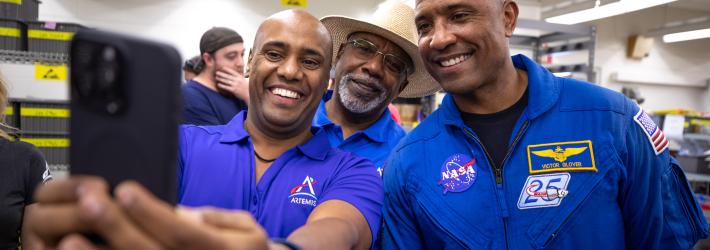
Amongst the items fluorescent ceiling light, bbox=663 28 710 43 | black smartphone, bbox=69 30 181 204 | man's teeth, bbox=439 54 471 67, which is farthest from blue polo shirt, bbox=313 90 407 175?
fluorescent ceiling light, bbox=663 28 710 43

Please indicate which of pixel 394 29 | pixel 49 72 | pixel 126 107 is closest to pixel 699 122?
pixel 394 29

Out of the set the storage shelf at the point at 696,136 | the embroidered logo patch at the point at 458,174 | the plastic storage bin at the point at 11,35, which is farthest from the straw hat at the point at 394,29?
the storage shelf at the point at 696,136

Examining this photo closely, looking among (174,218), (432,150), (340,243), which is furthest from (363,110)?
(174,218)

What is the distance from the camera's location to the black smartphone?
1.54ft

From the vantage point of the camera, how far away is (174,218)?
1.45ft

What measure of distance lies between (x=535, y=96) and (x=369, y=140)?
0.77 metres

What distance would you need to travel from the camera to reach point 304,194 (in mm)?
1328

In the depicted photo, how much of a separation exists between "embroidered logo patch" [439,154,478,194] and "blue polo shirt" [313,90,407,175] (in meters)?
0.49

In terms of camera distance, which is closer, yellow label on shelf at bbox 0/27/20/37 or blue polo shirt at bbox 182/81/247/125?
blue polo shirt at bbox 182/81/247/125

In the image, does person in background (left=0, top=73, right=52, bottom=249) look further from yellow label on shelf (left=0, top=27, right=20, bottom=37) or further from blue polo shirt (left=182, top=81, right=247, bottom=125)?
yellow label on shelf (left=0, top=27, right=20, bottom=37)

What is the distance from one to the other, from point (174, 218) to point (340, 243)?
681mm

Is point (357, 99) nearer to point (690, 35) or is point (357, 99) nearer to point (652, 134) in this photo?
point (652, 134)

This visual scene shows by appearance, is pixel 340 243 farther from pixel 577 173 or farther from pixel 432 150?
pixel 577 173

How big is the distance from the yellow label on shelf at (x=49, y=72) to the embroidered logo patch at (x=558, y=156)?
3.21 m
